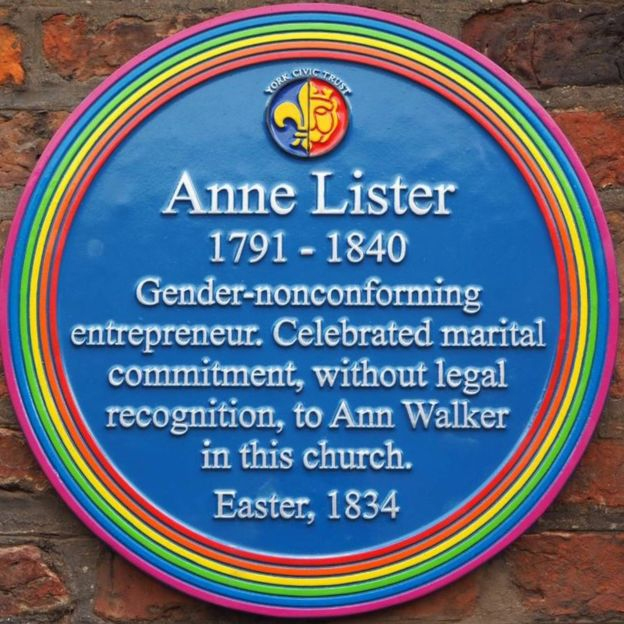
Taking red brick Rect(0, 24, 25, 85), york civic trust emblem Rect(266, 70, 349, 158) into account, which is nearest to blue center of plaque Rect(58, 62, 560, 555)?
york civic trust emblem Rect(266, 70, 349, 158)

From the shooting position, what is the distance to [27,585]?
2.16m

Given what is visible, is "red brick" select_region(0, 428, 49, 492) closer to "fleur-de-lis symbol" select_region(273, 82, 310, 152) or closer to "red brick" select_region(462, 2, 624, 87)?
"fleur-de-lis symbol" select_region(273, 82, 310, 152)

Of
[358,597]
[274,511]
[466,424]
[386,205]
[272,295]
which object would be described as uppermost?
[386,205]

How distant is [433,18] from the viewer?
2219 mm

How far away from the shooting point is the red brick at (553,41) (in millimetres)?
2215

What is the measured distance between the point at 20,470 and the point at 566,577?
1.00 m

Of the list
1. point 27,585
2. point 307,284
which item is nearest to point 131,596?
point 27,585

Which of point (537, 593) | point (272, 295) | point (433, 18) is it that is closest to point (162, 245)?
point (272, 295)

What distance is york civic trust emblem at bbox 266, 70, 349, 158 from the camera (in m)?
2.17

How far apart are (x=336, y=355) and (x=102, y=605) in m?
0.61

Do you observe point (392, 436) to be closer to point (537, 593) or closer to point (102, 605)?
point (537, 593)

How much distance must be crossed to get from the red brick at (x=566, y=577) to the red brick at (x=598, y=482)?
0.08 m

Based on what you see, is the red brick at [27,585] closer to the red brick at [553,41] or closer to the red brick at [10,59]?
the red brick at [10,59]

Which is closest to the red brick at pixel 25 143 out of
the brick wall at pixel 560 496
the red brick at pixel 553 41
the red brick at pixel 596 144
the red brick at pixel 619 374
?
the brick wall at pixel 560 496
